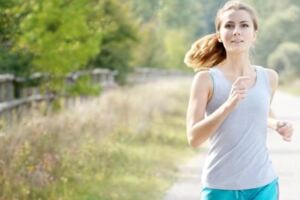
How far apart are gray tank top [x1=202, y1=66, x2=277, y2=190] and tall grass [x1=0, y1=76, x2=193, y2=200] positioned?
3.58 meters

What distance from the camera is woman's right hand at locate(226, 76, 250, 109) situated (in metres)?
3.75

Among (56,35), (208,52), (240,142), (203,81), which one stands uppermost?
(56,35)

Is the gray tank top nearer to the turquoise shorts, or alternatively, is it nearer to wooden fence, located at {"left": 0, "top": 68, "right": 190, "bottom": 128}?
the turquoise shorts

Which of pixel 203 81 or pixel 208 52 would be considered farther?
pixel 208 52

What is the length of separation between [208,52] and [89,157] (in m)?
6.07

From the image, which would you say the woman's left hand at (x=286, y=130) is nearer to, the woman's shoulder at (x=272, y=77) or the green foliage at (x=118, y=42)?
the woman's shoulder at (x=272, y=77)

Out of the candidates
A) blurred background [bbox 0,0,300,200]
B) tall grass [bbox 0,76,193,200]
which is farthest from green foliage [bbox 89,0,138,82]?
tall grass [bbox 0,76,193,200]

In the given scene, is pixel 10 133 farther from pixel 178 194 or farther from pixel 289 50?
pixel 289 50

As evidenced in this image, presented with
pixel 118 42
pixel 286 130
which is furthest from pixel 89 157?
pixel 118 42

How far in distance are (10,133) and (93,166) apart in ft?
3.99

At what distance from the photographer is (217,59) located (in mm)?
4215

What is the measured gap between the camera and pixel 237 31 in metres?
4.00

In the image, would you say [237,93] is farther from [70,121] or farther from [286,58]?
[286,58]

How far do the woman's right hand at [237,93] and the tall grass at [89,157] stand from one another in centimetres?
383
